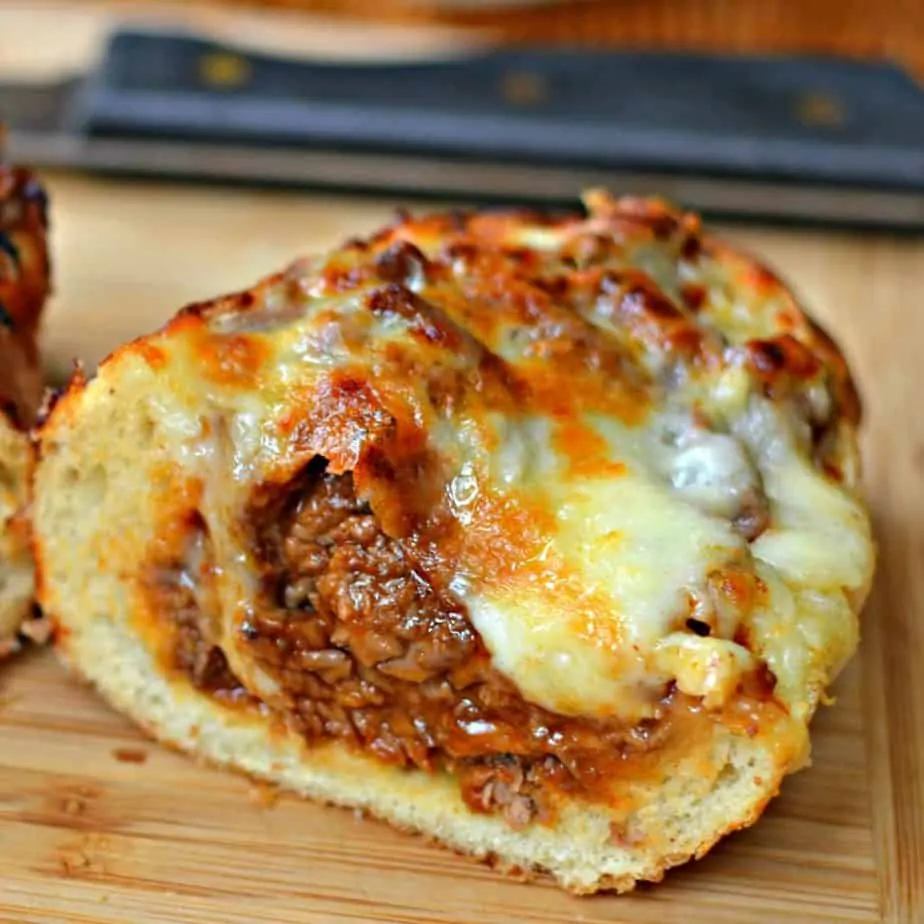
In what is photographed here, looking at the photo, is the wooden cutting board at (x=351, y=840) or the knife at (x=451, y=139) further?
the knife at (x=451, y=139)

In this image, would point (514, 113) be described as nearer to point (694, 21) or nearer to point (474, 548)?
point (694, 21)

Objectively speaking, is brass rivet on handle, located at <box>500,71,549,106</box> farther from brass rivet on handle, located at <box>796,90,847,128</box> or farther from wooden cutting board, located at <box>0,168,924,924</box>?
wooden cutting board, located at <box>0,168,924,924</box>

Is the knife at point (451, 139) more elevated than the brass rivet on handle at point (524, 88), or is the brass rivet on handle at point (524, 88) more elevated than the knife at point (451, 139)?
the brass rivet on handle at point (524, 88)

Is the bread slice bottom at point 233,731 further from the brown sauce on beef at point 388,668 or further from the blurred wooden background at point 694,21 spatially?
the blurred wooden background at point 694,21

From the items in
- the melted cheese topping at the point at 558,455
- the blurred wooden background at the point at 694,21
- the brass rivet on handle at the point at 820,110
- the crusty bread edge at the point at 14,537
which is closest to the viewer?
the melted cheese topping at the point at 558,455

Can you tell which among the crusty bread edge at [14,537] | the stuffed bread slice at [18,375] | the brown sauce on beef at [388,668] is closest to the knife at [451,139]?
the stuffed bread slice at [18,375]

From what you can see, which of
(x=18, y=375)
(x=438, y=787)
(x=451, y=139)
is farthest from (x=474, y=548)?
(x=451, y=139)

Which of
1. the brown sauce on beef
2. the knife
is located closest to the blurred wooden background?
Result: the knife
